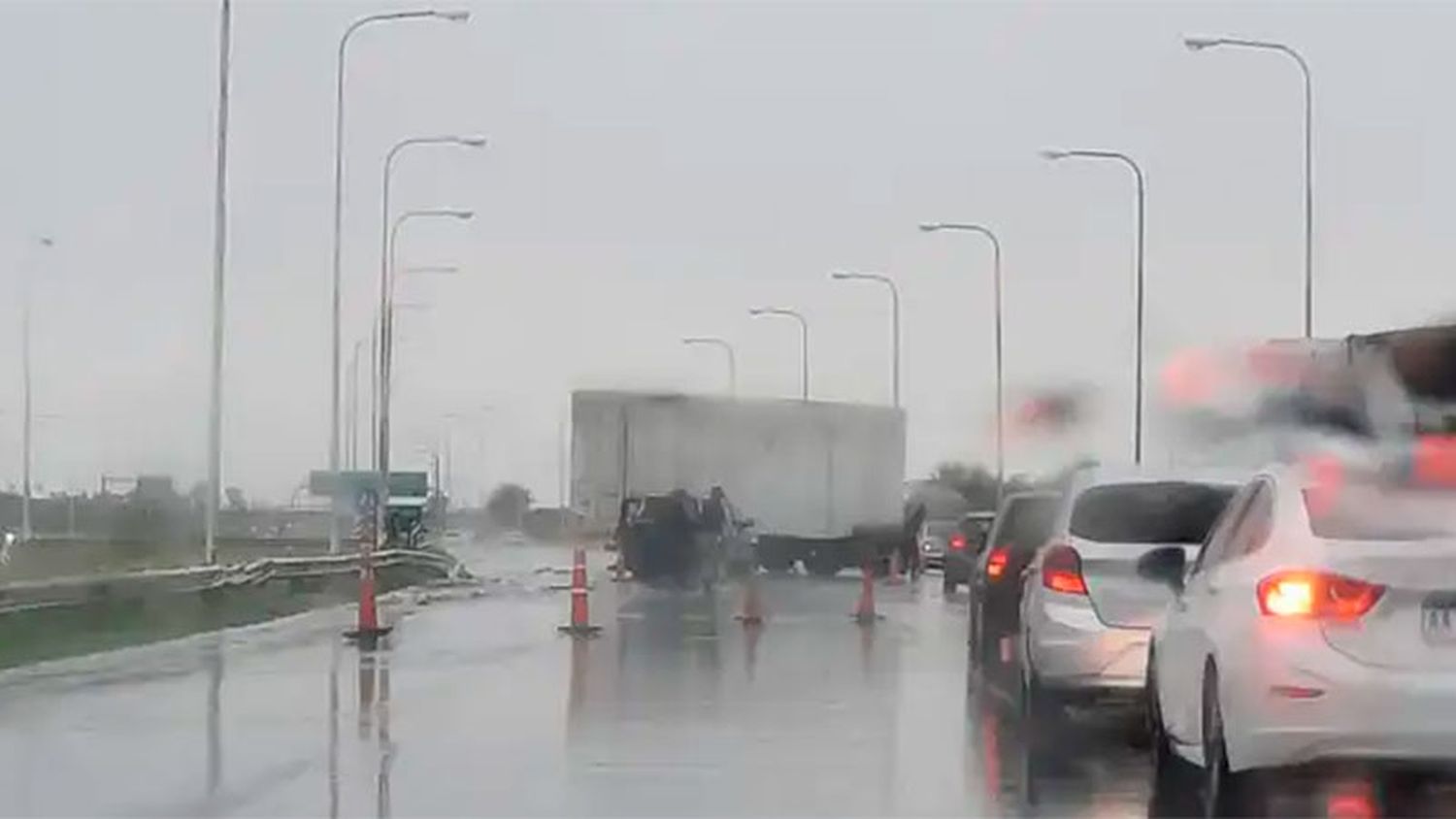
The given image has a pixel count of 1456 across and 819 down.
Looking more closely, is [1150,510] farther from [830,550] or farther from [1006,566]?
[830,550]

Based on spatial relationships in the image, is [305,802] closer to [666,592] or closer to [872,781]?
[872,781]

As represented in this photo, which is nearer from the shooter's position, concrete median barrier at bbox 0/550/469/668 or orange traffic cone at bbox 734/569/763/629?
concrete median barrier at bbox 0/550/469/668

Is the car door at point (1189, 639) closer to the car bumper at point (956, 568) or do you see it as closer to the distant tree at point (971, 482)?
the car bumper at point (956, 568)

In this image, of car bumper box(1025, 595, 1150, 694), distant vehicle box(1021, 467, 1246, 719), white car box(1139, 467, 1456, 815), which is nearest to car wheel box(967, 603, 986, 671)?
distant vehicle box(1021, 467, 1246, 719)

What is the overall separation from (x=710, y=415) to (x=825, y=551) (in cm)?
610

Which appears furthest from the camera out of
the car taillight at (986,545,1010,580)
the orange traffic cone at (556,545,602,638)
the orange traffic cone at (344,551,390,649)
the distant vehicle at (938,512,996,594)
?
the distant vehicle at (938,512,996,594)

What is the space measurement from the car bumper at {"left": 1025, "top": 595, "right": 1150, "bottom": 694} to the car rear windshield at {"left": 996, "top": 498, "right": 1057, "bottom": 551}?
3559 mm

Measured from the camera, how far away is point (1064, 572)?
18734 mm

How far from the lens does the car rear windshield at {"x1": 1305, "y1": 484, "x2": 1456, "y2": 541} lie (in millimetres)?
12680

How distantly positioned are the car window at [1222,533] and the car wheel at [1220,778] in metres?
0.79

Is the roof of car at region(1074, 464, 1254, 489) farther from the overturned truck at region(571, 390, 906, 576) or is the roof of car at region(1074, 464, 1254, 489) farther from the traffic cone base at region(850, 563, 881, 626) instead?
the overturned truck at region(571, 390, 906, 576)

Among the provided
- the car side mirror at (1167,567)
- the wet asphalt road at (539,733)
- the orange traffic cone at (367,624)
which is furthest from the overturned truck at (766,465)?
the car side mirror at (1167,567)

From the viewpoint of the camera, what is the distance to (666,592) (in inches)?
1928

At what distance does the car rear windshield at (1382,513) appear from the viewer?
1268cm
